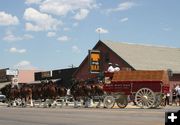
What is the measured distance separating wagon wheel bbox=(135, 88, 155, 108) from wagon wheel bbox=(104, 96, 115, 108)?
1.83 metres

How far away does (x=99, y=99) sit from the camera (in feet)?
Result: 92.6

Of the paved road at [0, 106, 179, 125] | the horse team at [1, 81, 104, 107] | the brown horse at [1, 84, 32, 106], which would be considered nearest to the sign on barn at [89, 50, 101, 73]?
the horse team at [1, 81, 104, 107]

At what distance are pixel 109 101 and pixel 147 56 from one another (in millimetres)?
29118

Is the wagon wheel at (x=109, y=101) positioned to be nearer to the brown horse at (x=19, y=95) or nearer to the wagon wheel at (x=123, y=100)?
the wagon wheel at (x=123, y=100)

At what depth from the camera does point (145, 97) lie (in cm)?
2445

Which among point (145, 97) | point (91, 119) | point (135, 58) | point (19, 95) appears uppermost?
point (135, 58)

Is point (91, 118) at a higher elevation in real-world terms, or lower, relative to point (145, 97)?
lower

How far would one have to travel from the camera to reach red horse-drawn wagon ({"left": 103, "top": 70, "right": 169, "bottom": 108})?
2447 centimetres

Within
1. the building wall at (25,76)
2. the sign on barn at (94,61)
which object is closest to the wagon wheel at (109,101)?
the sign on barn at (94,61)

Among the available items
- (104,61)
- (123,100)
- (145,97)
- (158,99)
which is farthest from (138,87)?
(104,61)

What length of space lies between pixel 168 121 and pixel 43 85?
32.3 metres

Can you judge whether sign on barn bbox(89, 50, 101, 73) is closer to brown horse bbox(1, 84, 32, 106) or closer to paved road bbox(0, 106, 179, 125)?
brown horse bbox(1, 84, 32, 106)

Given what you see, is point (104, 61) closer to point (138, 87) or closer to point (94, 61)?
point (94, 61)

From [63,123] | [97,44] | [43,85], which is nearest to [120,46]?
[97,44]
